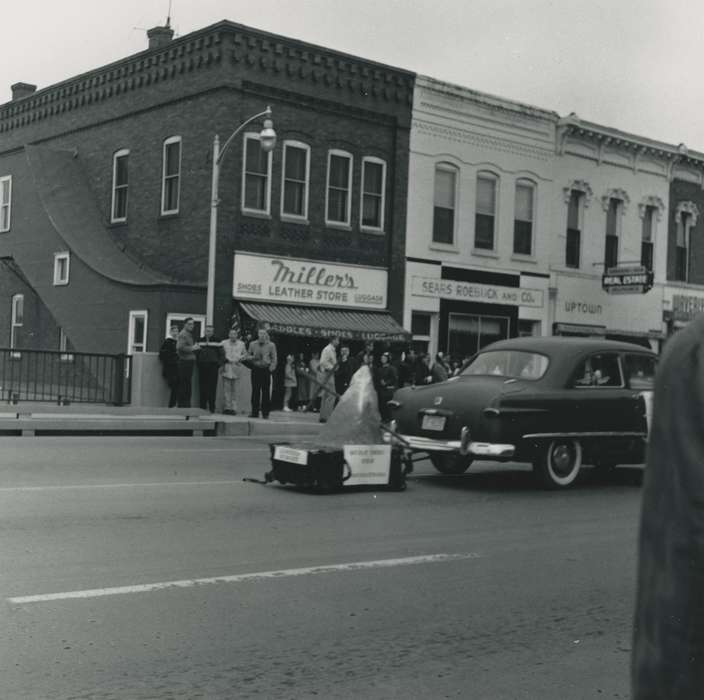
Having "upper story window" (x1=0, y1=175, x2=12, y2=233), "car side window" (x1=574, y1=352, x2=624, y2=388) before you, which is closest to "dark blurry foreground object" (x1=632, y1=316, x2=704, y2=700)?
"car side window" (x1=574, y1=352, x2=624, y2=388)

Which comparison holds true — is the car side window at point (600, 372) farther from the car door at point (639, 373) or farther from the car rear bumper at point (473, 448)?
the car rear bumper at point (473, 448)

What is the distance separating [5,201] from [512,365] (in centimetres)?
2469

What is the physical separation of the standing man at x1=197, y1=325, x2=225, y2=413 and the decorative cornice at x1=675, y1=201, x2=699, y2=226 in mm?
21575

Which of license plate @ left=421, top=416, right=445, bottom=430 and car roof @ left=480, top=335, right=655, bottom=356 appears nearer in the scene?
license plate @ left=421, top=416, right=445, bottom=430

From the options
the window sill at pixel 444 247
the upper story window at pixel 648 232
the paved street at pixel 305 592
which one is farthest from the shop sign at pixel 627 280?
the paved street at pixel 305 592

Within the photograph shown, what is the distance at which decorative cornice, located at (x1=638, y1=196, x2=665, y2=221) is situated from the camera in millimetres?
37000

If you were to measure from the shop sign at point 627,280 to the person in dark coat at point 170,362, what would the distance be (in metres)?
17.1

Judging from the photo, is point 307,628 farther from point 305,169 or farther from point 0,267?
point 0,267

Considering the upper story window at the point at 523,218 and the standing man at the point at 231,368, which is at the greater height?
the upper story window at the point at 523,218

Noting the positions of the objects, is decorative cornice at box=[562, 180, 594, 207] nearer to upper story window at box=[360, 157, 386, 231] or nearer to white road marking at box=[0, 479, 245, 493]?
upper story window at box=[360, 157, 386, 231]

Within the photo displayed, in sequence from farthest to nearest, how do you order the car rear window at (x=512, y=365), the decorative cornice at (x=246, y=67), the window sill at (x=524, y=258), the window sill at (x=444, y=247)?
the window sill at (x=524, y=258) < the window sill at (x=444, y=247) < the decorative cornice at (x=246, y=67) < the car rear window at (x=512, y=365)

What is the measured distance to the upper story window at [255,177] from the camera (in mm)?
27359

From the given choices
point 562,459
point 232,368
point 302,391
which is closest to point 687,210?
point 302,391

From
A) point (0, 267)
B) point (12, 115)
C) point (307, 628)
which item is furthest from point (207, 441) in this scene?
point (12, 115)
